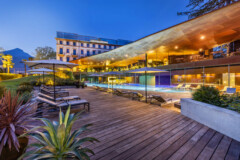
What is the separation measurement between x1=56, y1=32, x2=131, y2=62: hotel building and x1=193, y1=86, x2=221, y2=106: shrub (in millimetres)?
42731

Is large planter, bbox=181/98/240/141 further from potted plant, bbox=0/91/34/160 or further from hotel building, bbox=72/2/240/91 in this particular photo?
hotel building, bbox=72/2/240/91

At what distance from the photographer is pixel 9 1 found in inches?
2202

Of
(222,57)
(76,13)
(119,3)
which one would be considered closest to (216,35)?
(222,57)

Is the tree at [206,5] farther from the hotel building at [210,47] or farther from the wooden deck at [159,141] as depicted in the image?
the wooden deck at [159,141]

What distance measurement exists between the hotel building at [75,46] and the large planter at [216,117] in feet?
140

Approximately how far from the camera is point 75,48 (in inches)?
1628

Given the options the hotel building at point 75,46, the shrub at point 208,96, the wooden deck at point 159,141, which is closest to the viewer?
the wooden deck at point 159,141

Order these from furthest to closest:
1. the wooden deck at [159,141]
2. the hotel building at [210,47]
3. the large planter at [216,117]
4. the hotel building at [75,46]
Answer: the hotel building at [75,46], the hotel building at [210,47], the large planter at [216,117], the wooden deck at [159,141]

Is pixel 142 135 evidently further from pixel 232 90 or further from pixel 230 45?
pixel 230 45

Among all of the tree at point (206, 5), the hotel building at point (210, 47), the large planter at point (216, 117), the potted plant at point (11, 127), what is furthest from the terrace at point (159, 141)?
the tree at point (206, 5)

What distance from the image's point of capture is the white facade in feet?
127

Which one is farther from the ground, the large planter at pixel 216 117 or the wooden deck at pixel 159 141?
the large planter at pixel 216 117

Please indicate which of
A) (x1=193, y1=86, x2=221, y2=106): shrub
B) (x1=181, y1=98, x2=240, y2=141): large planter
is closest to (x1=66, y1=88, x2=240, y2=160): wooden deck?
(x1=181, y1=98, x2=240, y2=141): large planter

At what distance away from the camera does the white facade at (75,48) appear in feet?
127
